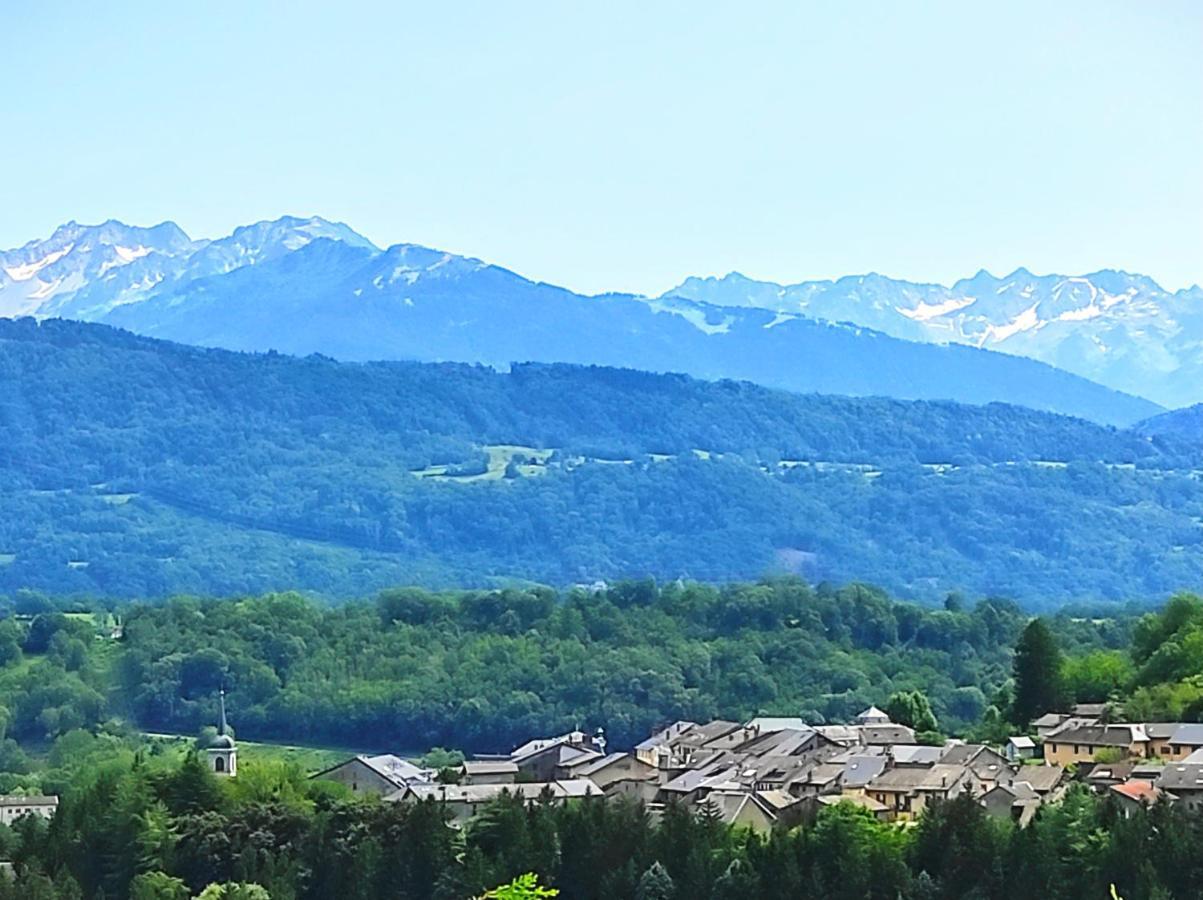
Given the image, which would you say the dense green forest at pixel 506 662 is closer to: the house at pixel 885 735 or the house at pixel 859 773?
the house at pixel 885 735

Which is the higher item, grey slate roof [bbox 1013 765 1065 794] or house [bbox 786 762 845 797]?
grey slate roof [bbox 1013 765 1065 794]

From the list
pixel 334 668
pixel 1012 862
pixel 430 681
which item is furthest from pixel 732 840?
pixel 334 668

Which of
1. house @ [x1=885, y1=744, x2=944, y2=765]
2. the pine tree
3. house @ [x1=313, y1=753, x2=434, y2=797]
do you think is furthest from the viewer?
house @ [x1=313, y1=753, x2=434, y2=797]

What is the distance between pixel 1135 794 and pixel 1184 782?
129cm

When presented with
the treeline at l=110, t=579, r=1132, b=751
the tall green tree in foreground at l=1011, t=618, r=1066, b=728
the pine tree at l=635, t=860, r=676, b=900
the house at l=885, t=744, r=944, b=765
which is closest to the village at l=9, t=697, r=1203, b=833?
the house at l=885, t=744, r=944, b=765

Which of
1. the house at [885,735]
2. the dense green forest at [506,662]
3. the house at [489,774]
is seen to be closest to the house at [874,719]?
the house at [885,735]

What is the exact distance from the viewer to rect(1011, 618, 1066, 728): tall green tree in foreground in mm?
78188

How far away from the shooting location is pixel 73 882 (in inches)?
2544

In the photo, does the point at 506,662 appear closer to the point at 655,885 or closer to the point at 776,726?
the point at 776,726

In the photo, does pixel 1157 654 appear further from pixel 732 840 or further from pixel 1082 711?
pixel 732 840

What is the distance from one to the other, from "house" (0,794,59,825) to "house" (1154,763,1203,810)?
1320 inches

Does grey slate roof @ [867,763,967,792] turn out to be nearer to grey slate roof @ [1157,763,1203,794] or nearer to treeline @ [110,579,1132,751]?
grey slate roof @ [1157,763,1203,794]

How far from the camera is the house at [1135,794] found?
5809 cm

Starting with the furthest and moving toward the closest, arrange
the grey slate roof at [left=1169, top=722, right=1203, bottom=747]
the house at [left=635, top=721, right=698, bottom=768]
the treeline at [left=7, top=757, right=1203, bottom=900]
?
the house at [left=635, top=721, right=698, bottom=768] < the grey slate roof at [left=1169, top=722, right=1203, bottom=747] < the treeline at [left=7, top=757, right=1203, bottom=900]
